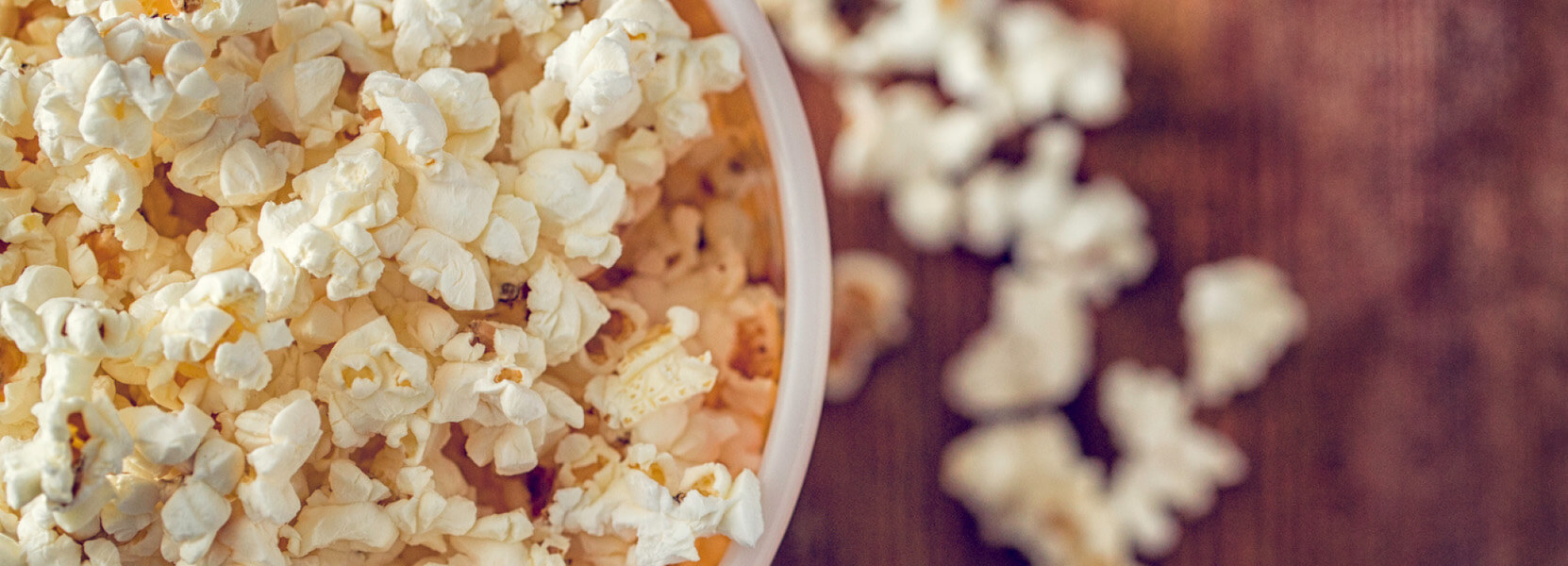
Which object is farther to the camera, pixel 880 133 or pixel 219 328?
pixel 880 133

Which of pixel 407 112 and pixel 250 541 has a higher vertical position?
pixel 407 112

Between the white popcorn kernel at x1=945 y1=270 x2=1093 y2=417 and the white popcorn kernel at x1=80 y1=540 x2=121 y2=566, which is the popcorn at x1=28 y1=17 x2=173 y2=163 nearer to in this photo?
the white popcorn kernel at x1=80 y1=540 x2=121 y2=566

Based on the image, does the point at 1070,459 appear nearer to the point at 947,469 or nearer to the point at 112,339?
the point at 947,469

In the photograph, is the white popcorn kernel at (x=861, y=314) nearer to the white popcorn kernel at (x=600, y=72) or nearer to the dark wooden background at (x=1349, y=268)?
the dark wooden background at (x=1349, y=268)

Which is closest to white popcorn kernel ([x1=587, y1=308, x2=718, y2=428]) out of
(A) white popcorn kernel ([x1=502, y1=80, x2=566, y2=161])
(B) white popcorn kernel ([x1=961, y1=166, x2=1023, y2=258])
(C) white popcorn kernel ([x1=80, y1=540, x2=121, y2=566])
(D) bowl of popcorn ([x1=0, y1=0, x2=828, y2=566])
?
(D) bowl of popcorn ([x1=0, y1=0, x2=828, y2=566])

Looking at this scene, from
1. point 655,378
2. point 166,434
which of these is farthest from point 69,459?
point 655,378

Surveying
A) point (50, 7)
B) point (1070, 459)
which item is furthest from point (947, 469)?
point (50, 7)

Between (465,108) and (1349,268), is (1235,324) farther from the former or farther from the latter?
(465,108)
